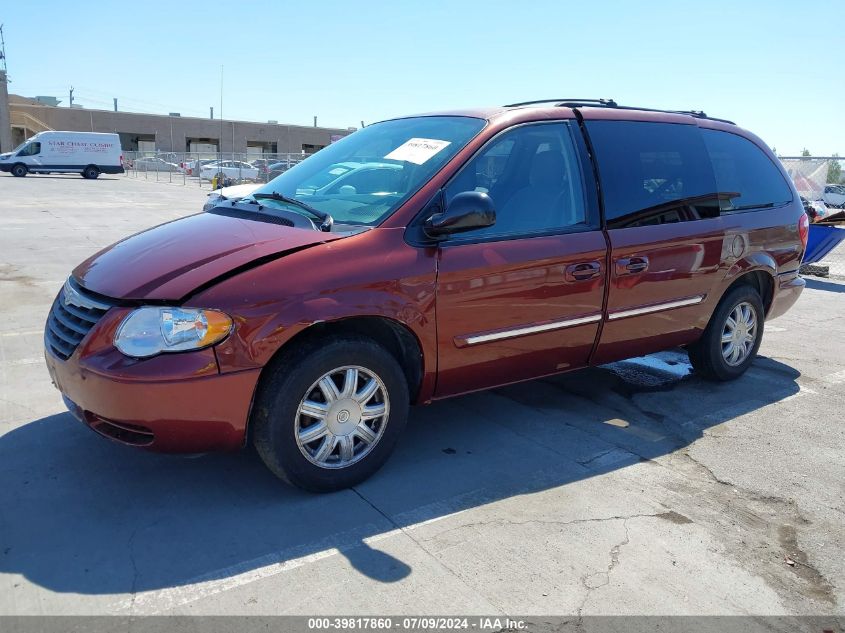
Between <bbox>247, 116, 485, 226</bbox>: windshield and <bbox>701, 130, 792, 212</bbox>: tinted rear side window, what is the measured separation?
211 centimetres

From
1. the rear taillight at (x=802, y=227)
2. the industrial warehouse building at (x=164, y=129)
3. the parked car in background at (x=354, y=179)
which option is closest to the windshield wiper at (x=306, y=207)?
the parked car in background at (x=354, y=179)

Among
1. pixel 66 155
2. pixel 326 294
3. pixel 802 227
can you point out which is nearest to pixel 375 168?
pixel 326 294

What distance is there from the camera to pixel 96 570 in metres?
2.78

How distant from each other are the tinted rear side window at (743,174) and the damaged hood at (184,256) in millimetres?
3138

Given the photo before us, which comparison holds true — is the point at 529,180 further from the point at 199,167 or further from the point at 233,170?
the point at 233,170

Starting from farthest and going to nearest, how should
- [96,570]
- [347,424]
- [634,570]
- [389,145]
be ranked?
[389,145] → [347,424] → [634,570] → [96,570]

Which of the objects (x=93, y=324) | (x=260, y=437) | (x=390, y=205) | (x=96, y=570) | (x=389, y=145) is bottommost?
(x=96, y=570)

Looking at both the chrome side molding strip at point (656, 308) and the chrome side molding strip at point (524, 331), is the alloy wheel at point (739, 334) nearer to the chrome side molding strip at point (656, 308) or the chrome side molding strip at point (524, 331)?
the chrome side molding strip at point (656, 308)

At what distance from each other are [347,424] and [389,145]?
5.98 feet

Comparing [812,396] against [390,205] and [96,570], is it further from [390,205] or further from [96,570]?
[96,570]

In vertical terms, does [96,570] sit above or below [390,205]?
below

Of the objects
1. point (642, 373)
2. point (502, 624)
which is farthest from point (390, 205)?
point (642, 373)

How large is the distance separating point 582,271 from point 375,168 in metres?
1.37

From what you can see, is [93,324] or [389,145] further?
[389,145]
